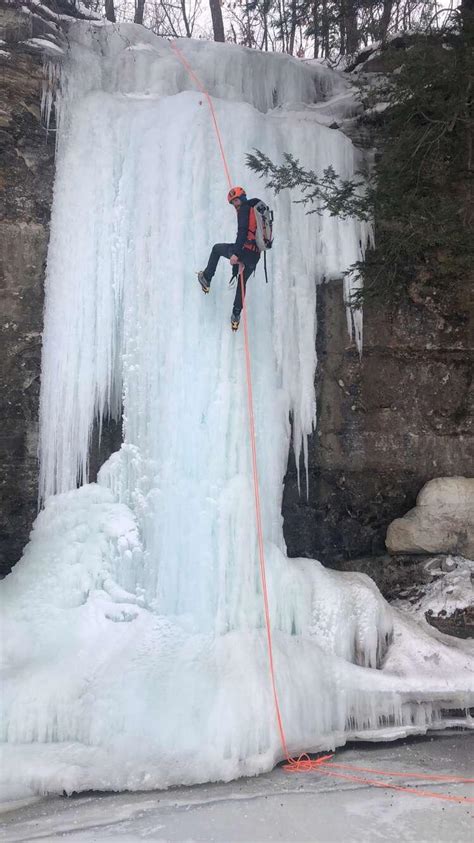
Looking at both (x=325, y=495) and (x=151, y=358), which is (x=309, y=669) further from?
(x=151, y=358)

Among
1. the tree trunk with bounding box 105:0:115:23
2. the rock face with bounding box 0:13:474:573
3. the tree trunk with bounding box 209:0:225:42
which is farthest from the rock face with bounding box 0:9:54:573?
the tree trunk with bounding box 209:0:225:42

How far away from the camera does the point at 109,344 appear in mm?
5613

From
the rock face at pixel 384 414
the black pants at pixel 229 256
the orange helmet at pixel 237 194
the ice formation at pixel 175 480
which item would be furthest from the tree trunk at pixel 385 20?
the black pants at pixel 229 256

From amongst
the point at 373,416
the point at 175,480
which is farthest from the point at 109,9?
the point at 175,480

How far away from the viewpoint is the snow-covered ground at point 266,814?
132 inches

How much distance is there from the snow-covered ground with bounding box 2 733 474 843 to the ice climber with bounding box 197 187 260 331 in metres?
3.15

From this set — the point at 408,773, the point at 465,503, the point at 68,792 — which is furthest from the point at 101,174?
the point at 408,773

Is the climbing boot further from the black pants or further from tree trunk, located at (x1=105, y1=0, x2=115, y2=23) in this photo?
tree trunk, located at (x1=105, y1=0, x2=115, y2=23)

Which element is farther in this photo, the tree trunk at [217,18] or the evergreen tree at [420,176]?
the tree trunk at [217,18]

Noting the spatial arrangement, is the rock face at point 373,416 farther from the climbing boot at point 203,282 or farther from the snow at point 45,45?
the climbing boot at point 203,282

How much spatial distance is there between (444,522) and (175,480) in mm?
2404

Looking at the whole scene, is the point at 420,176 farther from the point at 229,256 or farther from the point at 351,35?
the point at 351,35

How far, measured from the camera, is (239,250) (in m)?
5.24

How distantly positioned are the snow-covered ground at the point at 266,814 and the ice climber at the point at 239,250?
3146 mm
